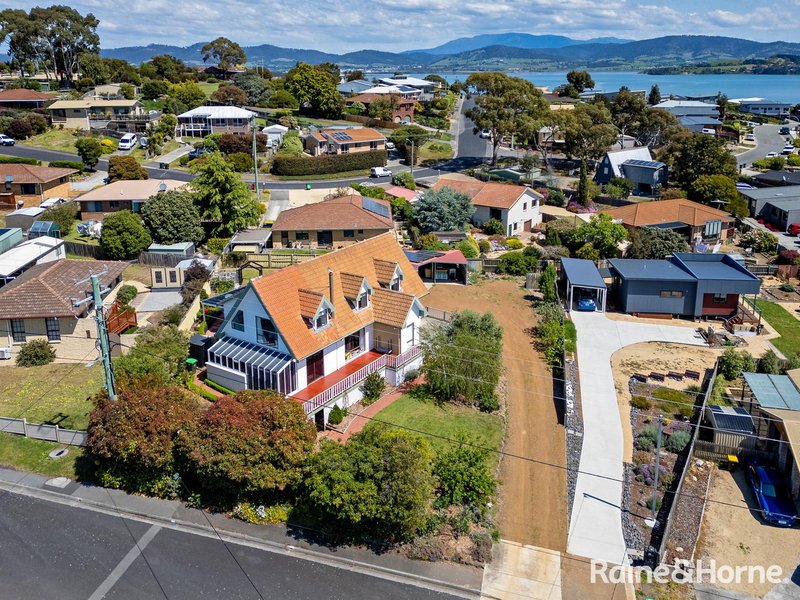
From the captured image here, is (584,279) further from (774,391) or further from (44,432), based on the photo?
(44,432)

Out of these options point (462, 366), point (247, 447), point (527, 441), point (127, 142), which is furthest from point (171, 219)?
point (127, 142)

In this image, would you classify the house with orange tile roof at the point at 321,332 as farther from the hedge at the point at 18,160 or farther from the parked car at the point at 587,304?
the hedge at the point at 18,160

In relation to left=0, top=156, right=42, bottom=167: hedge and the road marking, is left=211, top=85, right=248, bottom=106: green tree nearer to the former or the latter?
left=0, top=156, right=42, bottom=167: hedge

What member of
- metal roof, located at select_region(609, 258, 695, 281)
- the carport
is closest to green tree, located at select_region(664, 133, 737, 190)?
metal roof, located at select_region(609, 258, 695, 281)

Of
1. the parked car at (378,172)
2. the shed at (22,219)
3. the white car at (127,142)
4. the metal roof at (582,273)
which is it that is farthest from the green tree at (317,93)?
the metal roof at (582,273)

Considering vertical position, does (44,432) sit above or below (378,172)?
below

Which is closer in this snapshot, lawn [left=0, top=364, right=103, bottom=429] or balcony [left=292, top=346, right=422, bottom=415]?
balcony [left=292, top=346, right=422, bottom=415]
